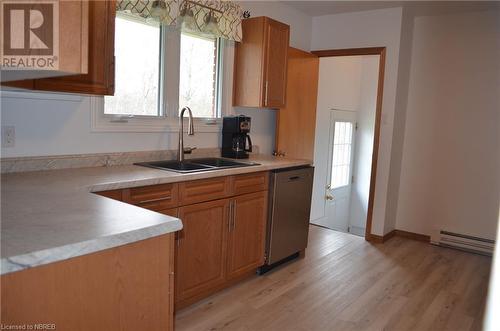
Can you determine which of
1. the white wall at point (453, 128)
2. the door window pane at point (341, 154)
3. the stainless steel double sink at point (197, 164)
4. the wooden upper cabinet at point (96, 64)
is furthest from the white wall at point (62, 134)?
the door window pane at point (341, 154)

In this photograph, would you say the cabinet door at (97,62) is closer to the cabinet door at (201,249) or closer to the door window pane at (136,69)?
the door window pane at (136,69)

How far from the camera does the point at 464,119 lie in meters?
4.06

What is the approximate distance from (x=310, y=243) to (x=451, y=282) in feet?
4.32

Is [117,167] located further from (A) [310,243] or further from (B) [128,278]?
(A) [310,243]

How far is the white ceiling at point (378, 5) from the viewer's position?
371cm

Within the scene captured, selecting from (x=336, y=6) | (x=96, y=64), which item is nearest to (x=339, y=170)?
(x=336, y=6)

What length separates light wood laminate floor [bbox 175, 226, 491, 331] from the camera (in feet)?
8.09

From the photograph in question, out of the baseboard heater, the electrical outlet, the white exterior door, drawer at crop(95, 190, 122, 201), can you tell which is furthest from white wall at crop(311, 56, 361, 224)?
the electrical outlet

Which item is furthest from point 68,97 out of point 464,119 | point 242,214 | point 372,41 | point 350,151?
point 350,151

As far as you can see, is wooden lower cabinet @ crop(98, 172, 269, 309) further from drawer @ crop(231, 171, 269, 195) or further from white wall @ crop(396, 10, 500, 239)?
white wall @ crop(396, 10, 500, 239)

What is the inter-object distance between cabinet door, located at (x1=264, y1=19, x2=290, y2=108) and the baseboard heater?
225 cm

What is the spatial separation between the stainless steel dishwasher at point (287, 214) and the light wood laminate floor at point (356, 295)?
0.14 meters

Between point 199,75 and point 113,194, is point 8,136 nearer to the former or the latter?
point 113,194

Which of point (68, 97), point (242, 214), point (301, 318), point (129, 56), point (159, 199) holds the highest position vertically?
point (129, 56)
